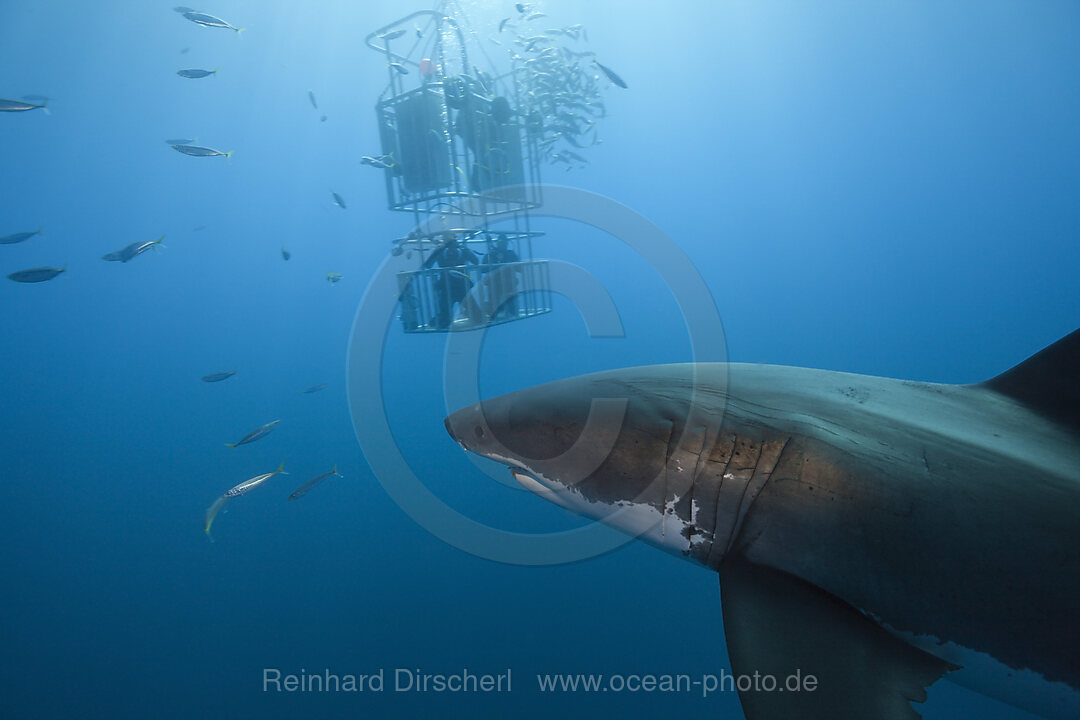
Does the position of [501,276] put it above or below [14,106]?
below

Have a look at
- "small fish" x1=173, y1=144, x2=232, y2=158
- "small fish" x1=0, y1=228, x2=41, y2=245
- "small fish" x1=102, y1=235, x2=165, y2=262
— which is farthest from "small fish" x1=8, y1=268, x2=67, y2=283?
"small fish" x1=173, y1=144, x2=232, y2=158

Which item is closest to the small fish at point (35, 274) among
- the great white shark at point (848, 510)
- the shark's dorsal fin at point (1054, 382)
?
the great white shark at point (848, 510)

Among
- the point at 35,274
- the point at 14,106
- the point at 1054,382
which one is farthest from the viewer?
the point at 35,274

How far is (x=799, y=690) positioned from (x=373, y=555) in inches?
398

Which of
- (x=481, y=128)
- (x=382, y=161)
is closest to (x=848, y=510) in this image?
(x=481, y=128)

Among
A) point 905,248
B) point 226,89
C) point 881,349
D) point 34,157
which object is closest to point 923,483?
point 34,157

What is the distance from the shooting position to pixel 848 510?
1.27 m

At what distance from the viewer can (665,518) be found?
150cm

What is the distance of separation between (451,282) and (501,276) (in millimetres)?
514

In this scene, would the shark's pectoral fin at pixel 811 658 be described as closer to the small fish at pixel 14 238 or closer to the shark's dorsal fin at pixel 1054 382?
the shark's dorsal fin at pixel 1054 382

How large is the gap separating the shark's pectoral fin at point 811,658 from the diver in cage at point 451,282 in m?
3.93

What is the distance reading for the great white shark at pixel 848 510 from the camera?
1146 mm

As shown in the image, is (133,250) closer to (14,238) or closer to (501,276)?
(14,238)

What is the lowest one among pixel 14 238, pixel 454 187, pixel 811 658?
pixel 811 658
